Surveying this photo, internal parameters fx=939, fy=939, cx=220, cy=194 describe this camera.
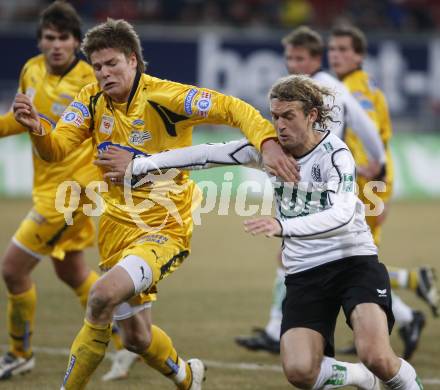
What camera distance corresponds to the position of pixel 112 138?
559cm

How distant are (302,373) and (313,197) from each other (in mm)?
938

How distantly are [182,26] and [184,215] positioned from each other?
48.3 ft

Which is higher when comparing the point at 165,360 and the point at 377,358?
the point at 377,358

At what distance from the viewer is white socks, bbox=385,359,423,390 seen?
191 inches

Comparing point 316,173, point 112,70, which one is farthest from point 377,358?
point 112,70

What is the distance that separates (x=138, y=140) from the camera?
557 cm

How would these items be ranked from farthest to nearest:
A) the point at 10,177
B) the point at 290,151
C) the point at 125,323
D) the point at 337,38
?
the point at 10,177
the point at 337,38
the point at 125,323
the point at 290,151

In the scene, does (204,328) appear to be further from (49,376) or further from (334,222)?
(334,222)

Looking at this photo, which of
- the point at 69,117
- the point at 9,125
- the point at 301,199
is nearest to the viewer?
the point at 301,199

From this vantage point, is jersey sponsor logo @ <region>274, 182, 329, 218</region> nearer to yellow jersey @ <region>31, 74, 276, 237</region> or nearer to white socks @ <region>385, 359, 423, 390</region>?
yellow jersey @ <region>31, 74, 276, 237</region>

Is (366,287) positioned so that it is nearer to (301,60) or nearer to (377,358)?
(377,358)

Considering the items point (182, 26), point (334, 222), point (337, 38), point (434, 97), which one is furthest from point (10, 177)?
point (334, 222)

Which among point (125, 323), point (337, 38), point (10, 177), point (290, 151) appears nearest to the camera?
point (290, 151)

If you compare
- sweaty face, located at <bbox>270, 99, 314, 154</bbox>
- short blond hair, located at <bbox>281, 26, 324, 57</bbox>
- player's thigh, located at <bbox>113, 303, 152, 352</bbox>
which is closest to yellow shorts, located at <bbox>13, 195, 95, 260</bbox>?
player's thigh, located at <bbox>113, 303, 152, 352</bbox>
